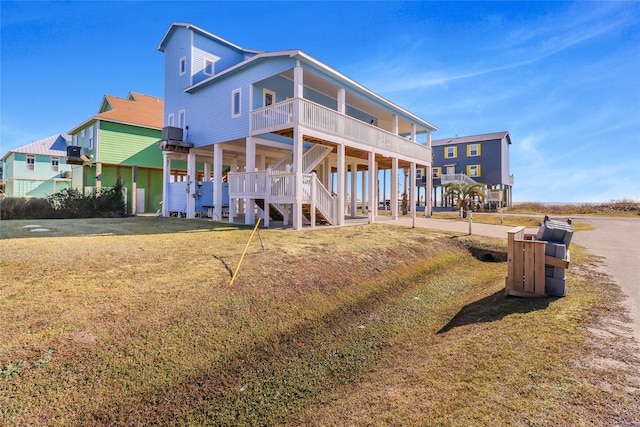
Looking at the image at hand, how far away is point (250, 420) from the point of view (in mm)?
3439

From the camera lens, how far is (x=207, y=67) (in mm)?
19125

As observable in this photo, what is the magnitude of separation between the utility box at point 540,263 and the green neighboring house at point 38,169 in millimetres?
39029

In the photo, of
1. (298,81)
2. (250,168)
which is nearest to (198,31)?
(298,81)

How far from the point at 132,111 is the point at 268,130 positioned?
1854 cm

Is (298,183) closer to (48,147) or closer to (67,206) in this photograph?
(67,206)

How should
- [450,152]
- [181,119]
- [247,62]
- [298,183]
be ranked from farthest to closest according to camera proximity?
1. [450,152]
2. [181,119]
3. [247,62]
4. [298,183]

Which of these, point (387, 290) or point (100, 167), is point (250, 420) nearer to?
point (387, 290)

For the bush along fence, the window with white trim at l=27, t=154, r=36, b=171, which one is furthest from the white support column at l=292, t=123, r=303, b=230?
the window with white trim at l=27, t=154, r=36, b=171

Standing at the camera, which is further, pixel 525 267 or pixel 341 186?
pixel 341 186

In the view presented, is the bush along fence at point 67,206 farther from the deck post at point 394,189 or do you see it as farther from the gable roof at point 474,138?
the gable roof at point 474,138

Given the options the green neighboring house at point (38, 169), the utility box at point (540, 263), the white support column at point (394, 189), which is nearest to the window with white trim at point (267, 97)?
the white support column at point (394, 189)

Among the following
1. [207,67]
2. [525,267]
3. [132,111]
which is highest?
[207,67]

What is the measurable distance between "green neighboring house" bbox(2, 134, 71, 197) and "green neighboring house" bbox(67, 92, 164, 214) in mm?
8722

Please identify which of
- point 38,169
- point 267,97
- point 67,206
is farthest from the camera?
point 38,169
